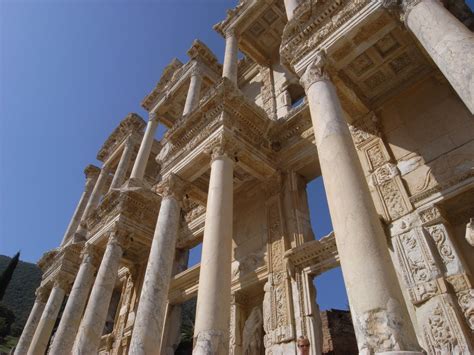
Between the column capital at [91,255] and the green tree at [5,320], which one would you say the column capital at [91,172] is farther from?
the green tree at [5,320]

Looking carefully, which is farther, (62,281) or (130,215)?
(62,281)

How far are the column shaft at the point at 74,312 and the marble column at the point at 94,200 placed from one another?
3249 millimetres

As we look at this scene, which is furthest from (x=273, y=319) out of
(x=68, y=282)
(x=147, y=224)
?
(x=68, y=282)

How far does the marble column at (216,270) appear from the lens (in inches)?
253

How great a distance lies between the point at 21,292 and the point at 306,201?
54107 mm

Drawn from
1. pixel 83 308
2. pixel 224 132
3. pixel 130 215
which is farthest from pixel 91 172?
pixel 224 132

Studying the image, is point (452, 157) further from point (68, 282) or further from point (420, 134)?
point (68, 282)

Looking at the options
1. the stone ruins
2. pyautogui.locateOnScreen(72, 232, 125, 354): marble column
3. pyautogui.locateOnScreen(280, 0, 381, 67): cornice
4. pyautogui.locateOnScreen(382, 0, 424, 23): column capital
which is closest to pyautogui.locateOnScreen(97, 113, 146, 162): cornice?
the stone ruins

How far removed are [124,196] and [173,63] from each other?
9763mm

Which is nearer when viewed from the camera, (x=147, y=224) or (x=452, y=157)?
(x=452, y=157)

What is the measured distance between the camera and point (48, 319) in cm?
1523

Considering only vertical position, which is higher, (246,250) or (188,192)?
(188,192)

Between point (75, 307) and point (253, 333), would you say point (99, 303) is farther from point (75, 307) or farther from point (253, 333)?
point (253, 333)

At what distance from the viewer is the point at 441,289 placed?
5949 mm
